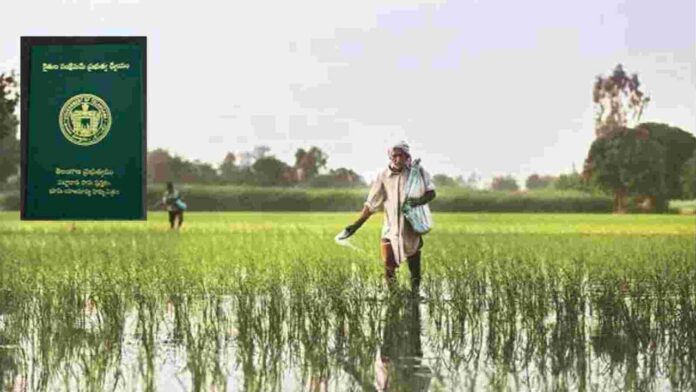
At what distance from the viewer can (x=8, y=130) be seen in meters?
12.1

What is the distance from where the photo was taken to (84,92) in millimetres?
10023

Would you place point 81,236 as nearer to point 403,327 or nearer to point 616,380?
point 403,327

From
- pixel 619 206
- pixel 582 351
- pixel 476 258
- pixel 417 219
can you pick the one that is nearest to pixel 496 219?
pixel 619 206

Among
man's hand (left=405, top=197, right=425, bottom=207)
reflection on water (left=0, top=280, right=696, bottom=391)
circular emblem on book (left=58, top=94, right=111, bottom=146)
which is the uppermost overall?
circular emblem on book (left=58, top=94, right=111, bottom=146)

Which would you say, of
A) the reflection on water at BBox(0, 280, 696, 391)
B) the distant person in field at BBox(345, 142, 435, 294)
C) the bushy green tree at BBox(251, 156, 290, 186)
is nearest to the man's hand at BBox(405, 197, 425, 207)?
the distant person in field at BBox(345, 142, 435, 294)

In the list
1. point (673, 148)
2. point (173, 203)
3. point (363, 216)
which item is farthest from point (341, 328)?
point (673, 148)

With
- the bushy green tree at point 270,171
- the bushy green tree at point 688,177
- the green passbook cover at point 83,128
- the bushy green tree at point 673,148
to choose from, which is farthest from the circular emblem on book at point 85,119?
the bushy green tree at point 688,177

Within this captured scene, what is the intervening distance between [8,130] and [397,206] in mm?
4436

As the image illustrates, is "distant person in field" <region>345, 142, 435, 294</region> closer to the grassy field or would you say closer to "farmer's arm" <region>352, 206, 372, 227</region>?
"farmer's arm" <region>352, 206, 372, 227</region>

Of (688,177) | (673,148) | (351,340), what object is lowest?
(351,340)

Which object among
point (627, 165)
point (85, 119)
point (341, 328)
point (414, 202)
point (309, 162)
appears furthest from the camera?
point (627, 165)

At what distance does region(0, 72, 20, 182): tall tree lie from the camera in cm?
1131

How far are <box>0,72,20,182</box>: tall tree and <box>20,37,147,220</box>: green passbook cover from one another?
1.25 m

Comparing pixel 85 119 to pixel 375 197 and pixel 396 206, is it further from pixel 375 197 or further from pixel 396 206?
pixel 396 206
